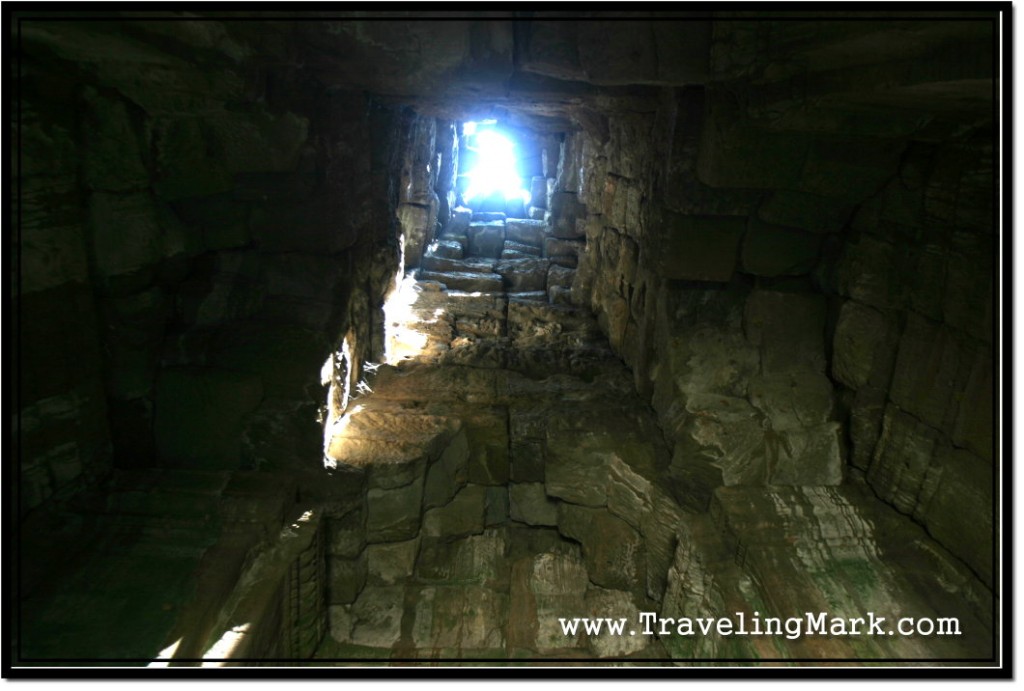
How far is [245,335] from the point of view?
149 inches

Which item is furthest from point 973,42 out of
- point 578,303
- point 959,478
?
point 578,303

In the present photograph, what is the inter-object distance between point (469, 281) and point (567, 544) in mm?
3996

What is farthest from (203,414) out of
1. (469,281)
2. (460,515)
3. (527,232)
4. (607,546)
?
(527,232)

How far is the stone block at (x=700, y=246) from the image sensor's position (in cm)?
371

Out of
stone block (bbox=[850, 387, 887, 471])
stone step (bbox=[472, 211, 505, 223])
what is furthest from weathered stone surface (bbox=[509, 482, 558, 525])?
stone step (bbox=[472, 211, 505, 223])

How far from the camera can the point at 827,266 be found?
3.77 meters

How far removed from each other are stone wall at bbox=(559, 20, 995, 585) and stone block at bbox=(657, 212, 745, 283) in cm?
1

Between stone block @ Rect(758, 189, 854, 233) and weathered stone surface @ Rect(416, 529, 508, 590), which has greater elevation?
stone block @ Rect(758, 189, 854, 233)

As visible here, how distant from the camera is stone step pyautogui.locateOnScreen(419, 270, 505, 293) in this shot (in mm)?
7617

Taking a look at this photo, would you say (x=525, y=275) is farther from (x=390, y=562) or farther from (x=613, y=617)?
(x=613, y=617)

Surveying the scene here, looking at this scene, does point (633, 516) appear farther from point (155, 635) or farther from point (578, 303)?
point (578, 303)

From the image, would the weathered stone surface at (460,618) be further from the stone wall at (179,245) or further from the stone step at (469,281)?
the stone step at (469,281)

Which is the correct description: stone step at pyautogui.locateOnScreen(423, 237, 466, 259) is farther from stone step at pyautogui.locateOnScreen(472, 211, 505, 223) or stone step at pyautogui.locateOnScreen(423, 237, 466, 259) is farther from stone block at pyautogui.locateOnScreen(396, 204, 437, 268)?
stone step at pyautogui.locateOnScreen(472, 211, 505, 223)

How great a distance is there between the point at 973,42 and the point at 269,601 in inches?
141
